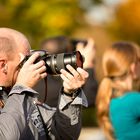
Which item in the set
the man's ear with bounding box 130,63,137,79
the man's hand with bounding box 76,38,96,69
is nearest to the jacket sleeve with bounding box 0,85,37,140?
the man's ear with bounding box 130,63,137,79

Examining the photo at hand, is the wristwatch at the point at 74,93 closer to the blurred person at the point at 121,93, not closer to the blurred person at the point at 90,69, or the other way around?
A: the blurred person at the point at 121,93

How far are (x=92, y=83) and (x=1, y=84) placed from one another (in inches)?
91.9

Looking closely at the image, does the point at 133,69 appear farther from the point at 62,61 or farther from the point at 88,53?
the point at 62,61

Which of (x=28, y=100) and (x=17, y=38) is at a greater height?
(x=17, y=38)

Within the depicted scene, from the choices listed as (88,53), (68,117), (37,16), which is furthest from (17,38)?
(37,16)

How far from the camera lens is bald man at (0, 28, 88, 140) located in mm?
3215

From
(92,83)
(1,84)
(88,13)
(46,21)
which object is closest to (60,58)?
(1,84)

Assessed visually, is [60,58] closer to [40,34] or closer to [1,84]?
[1,84]

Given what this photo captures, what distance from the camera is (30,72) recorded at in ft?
10.8

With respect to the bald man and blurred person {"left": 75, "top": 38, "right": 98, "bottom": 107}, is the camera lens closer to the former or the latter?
the bald man

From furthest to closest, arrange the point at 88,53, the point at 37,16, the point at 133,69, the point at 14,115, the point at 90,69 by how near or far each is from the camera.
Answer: the point at 37,16 → the point at 90,69 → the point at 88,53 → the point at 133,69 → the point at 14,115

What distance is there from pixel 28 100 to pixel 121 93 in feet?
5.51

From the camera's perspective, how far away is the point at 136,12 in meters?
16.2

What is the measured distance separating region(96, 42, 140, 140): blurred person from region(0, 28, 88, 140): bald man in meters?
1.23
